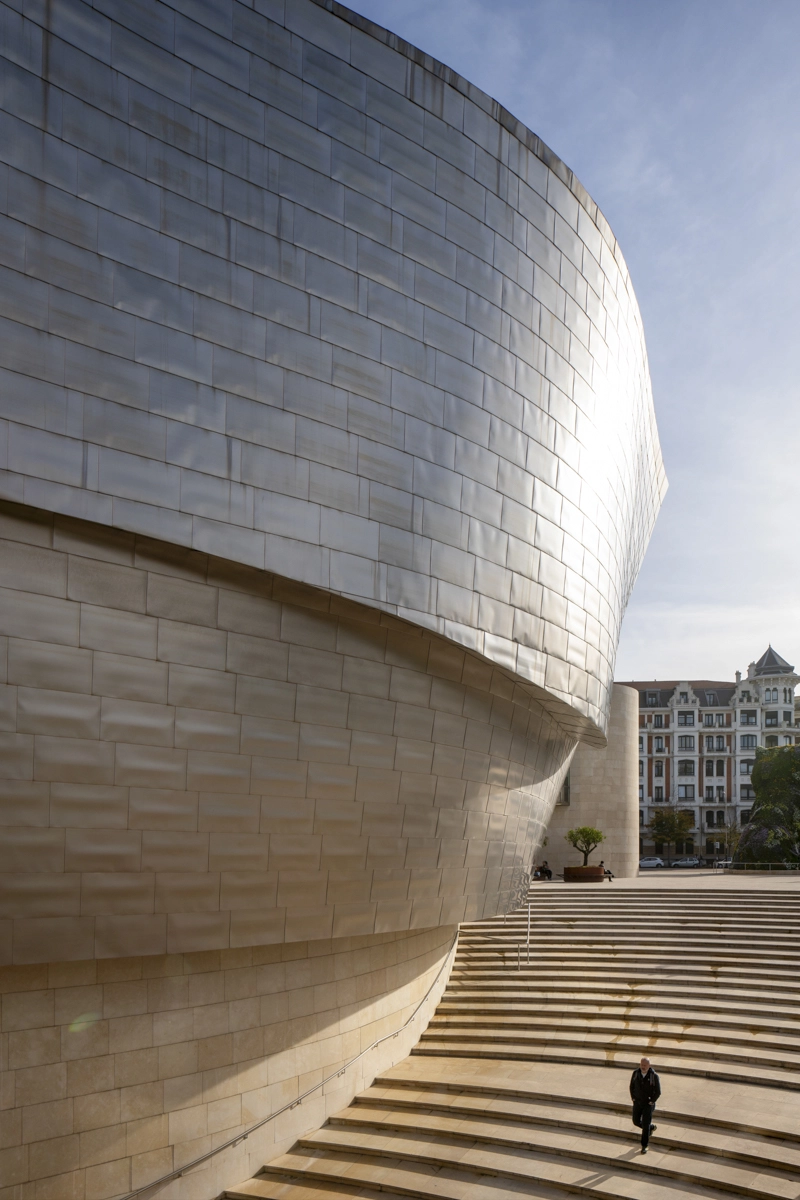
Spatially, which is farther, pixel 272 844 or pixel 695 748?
pixel 695 748

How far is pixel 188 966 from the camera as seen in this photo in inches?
464

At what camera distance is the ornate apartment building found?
8112 cm

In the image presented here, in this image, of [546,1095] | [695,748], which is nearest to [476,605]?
[546,1095]

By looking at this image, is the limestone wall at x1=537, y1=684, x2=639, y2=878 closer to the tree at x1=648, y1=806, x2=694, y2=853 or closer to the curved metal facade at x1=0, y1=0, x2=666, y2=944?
the curved metal facade at x1=0, y1=0, x2=666, y2=944

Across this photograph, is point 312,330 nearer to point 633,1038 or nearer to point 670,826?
point 633,1038

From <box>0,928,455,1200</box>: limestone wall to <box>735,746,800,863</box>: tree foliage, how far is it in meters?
37.0

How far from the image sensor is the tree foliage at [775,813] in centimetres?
4634

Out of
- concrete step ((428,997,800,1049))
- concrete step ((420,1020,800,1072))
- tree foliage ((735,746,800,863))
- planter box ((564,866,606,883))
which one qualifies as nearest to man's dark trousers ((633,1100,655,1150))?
concrete step ((420,1020,800,1072))

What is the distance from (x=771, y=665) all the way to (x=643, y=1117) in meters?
78.3

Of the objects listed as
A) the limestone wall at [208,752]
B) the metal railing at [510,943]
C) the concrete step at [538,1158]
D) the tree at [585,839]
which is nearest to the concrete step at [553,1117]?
the concrete step at [538,1158]

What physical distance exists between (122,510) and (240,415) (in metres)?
1.79

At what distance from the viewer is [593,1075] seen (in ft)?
47.7

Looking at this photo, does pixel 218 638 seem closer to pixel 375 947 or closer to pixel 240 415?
pixel 240 415

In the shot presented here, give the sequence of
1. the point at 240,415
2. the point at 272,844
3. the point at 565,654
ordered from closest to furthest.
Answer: the point at 240,415
the point at 272,844
the point at 565,654
